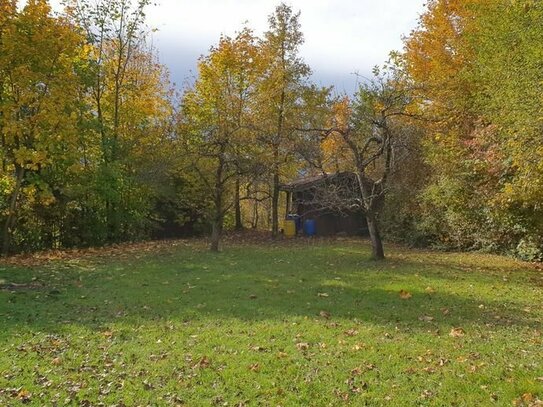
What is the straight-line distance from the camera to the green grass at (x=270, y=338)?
16.7 ft

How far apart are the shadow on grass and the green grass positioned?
5 centimetres

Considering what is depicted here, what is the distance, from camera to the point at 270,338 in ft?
22.8

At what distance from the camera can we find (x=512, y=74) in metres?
11.8

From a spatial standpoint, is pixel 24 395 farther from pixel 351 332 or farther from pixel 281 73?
pixel 281 73

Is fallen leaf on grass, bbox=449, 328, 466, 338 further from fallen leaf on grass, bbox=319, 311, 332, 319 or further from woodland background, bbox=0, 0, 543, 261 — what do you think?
woodland background, bbox=0, 0, 543, 261

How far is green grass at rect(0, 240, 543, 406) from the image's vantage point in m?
5.10

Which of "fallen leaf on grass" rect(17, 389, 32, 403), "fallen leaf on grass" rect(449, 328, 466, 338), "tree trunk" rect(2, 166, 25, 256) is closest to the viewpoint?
"fallen leaf on grass" rect(17, 389, 32, 403)

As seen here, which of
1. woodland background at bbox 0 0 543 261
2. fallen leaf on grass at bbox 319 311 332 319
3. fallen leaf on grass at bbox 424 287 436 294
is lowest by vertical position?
fallen leaf on grass at bbox 319 311 332 319

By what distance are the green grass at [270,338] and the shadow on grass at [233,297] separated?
45mm

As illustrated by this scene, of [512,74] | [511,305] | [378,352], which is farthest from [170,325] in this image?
[512,74]

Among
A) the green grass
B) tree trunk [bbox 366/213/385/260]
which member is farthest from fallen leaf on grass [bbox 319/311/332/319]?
tree trunk [bbox 366/213/385/260]

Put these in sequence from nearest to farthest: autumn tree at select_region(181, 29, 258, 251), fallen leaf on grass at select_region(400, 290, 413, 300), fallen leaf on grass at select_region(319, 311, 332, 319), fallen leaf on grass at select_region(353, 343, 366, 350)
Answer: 1. fallen leaf on grass at select_region(353, 343, 366, 350)
2. fallen leaf on grass at select_region(319, 311, 332, 319)
3. fallen leaf on grass at select_region(400, 290, 413, 300)
4. autumn tree at select_region(181, 29, 258, 251)

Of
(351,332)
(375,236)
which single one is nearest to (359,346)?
(351,332)

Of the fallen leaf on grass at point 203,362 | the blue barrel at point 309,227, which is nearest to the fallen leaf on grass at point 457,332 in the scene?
the fallen leaf on grass at point 203,362
